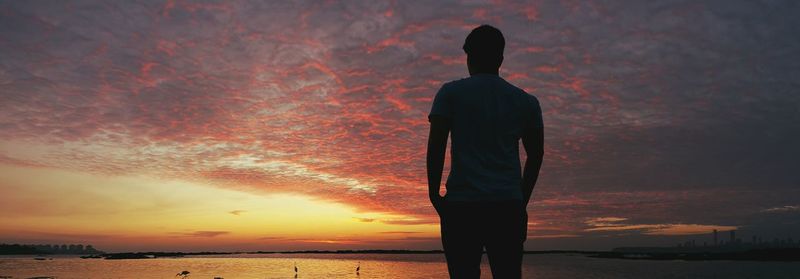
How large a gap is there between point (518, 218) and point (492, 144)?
0.46 metres

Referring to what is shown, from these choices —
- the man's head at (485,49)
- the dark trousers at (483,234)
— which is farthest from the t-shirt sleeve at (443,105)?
the dark trousers at (483,234)

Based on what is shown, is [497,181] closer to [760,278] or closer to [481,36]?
[481,36]

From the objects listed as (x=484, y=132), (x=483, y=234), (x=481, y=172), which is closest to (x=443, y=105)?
(x=484, y=132)

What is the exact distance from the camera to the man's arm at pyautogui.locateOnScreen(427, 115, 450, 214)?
2.99 meters

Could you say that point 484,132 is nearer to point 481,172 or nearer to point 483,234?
point 481,172

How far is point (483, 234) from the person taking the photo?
9.74 feet

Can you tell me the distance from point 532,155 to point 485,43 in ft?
2.55

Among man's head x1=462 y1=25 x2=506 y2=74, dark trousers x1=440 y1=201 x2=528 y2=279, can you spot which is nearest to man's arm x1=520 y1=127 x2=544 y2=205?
dark trousers x1=440 y1=201 x2=528 y2=279

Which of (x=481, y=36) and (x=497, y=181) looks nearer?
Answer: (x=497, y=181)

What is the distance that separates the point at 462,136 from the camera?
3082 millimetres

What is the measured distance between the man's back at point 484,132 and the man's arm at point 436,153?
0.06 m

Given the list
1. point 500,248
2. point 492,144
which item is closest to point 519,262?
point 500,248

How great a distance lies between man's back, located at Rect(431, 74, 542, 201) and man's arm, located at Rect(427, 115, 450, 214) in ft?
0.18

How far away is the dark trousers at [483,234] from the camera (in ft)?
9.68
